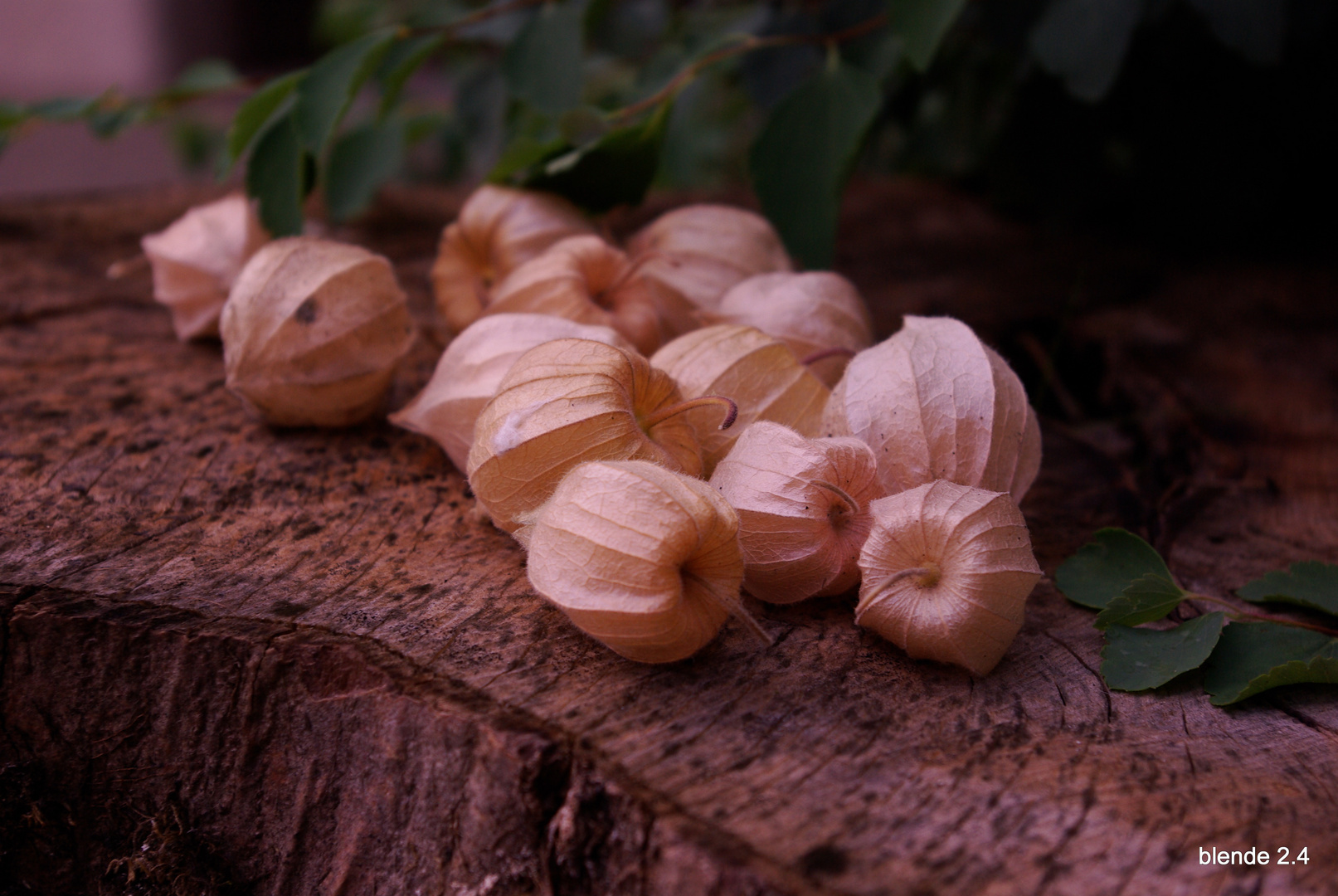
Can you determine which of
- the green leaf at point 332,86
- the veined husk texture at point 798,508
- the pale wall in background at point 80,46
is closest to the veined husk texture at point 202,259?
the green leaf at point 332,86

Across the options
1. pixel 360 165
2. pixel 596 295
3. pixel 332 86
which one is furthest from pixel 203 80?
pixel 596 295

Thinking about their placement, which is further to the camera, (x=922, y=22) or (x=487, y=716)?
(x=922, y=22)

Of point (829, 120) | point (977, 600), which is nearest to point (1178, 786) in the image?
point (977, 600)

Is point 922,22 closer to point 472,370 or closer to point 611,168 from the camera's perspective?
point 611,168

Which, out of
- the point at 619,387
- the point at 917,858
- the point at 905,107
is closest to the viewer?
the point at 917,858

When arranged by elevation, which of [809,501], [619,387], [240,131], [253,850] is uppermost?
[240,131]

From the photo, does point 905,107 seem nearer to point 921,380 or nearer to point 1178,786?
point 921,380

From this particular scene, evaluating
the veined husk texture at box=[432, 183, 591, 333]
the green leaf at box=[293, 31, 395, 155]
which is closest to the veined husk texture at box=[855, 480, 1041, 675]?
the veined husk texture at box=[432, 183, 591, 333]

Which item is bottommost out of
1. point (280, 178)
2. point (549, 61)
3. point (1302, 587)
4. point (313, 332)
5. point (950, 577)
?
point (1302, 587)
